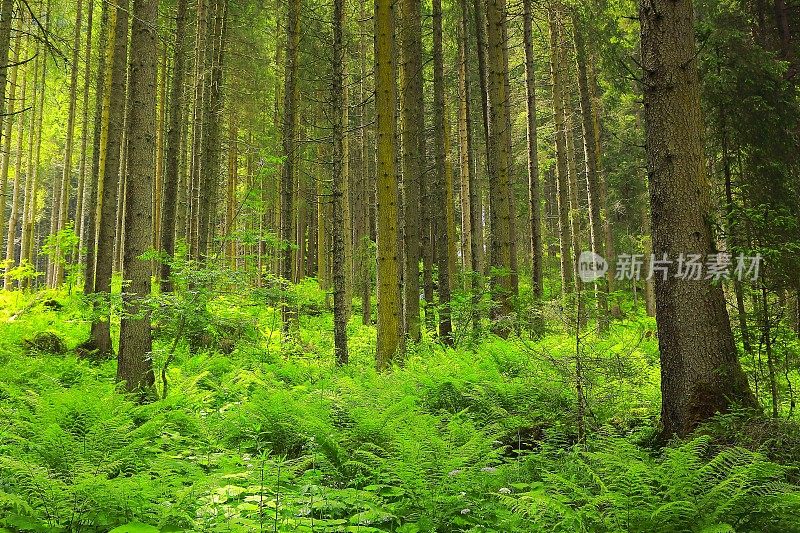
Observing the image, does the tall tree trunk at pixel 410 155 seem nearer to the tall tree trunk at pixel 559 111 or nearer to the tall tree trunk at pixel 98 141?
the tall tree trunk at pixel 559 111

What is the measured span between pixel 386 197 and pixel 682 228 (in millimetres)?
4947

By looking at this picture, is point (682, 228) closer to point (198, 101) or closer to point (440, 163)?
point (440, 163)

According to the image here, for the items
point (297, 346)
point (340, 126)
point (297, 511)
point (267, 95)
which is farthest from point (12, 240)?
point (297, 511)

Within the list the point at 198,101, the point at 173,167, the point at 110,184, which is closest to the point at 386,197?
the point at 110,184

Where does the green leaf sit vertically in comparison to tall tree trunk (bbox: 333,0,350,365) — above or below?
below

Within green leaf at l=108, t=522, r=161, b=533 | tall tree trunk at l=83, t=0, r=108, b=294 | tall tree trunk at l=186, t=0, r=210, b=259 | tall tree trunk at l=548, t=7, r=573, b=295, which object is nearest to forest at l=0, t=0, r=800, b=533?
green leaf at l=108, t=522, r=161, b=533

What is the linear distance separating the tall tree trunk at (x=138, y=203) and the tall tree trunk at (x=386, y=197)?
11.7 ft

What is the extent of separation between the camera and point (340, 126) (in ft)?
32.1

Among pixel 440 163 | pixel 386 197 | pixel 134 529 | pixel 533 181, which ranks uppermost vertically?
pixel 440 163

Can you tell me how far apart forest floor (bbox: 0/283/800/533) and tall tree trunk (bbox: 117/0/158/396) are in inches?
17.2

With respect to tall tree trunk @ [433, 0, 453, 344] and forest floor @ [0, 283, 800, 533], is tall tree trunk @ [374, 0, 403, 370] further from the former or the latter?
tall tree trunk @ [433, 0, 453, 344]

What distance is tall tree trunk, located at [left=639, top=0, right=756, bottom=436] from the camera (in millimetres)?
4793

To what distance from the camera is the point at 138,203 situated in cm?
640

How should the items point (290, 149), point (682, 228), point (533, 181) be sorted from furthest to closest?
point (533, 181), point (290, 149), point (682, 228)
